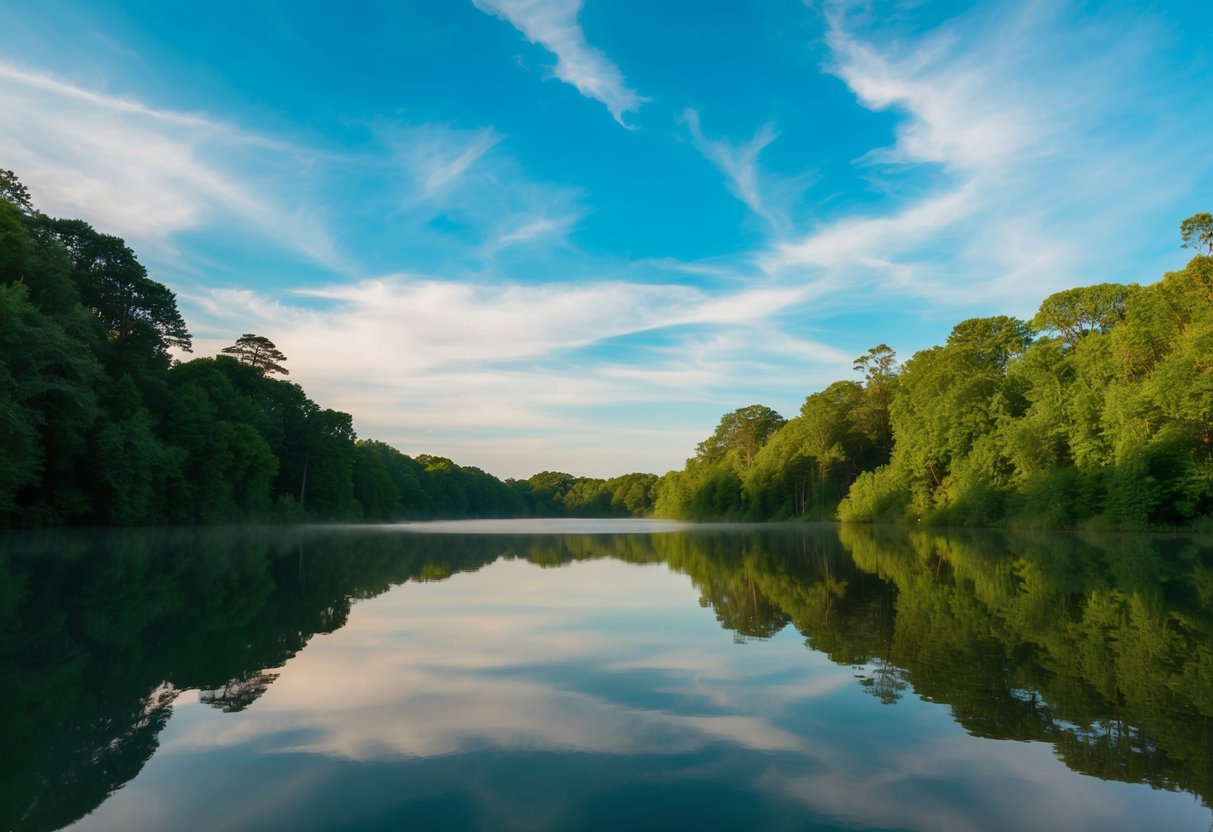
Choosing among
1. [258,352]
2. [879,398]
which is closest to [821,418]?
[879,398]

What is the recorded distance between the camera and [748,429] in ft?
357

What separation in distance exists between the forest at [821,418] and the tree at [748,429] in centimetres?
1991

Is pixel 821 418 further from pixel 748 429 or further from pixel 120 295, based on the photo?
pixel 120 295

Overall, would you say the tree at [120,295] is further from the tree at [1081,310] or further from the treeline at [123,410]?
the tree at [1081,310]

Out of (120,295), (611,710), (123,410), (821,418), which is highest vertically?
(120,295)

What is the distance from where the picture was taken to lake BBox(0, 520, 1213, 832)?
181 inches

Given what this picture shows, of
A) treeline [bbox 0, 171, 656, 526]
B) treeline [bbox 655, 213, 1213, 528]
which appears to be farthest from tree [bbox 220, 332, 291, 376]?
treeline [bbox 655, 213, 1213, 528]

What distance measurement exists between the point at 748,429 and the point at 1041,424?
214 feet

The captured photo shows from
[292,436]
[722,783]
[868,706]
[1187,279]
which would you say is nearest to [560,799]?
[722,783]

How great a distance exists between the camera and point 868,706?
6738 millimetres

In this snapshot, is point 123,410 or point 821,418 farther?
point 821,418

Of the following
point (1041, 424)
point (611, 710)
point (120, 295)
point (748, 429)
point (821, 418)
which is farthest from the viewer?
point (748, 429)

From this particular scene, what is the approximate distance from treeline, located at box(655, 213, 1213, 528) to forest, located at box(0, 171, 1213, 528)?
13cm

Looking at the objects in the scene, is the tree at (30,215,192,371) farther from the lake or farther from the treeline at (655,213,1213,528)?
the treeline at (655,213,1213,528)
